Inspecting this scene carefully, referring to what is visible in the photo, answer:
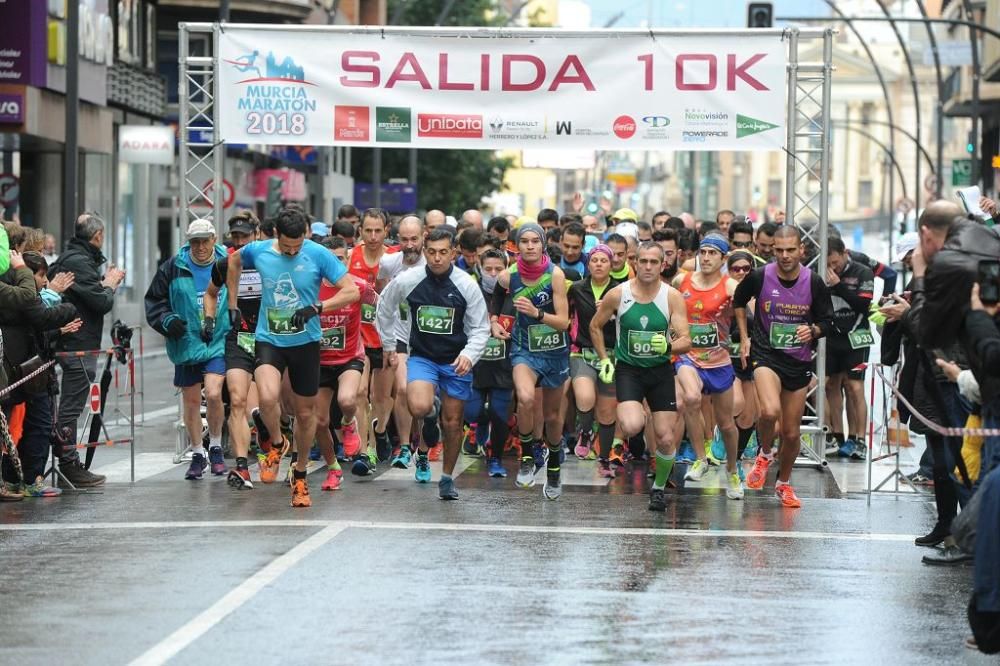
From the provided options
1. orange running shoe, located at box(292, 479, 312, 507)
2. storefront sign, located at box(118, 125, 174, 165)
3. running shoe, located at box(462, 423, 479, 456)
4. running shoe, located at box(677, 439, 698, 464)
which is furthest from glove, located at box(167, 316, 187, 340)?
storefront sign, located at box(118, 125, 174, 165)

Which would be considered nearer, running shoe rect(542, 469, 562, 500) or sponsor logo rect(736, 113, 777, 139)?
running shoe rect(542, 469, 562, 500)

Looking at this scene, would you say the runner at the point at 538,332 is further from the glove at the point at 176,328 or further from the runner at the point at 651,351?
the glove at the point at 176,328

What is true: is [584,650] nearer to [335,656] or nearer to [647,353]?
[335,656]

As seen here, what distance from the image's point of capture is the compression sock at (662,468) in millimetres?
12953

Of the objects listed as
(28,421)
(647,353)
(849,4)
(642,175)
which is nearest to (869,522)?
(647,353)

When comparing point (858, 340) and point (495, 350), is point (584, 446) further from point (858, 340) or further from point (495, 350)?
point (858, 340)

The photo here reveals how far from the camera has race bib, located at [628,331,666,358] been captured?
42.9ft

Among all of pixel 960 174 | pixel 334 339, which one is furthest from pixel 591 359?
pixel 960 174

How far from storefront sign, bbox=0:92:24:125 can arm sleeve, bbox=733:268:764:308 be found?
20.2 m

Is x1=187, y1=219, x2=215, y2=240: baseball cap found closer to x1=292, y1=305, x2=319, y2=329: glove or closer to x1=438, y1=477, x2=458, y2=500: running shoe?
x1=292, y1=305, x2=319, y2=329: glove

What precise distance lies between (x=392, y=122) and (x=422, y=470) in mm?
3994

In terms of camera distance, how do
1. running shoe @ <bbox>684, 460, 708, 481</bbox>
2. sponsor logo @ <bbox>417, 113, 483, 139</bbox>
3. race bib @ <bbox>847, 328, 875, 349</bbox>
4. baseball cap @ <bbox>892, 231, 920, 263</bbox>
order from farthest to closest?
race bib @ <bbox>847, 328, 875, 349</bbox>, sponsor logo @ <bbox>417, 113, 483, 139</bbox>, running shoe @ <bbox>684, 460, 708, 481</bbox>, baseball cap @ <bbox>892, 231, 920, 263</bbox>

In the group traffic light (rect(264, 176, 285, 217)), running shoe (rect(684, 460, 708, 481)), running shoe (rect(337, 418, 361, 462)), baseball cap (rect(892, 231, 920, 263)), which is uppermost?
traffic light (rect(264, 176, 285, 217))

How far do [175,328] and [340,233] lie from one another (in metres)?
2.93
